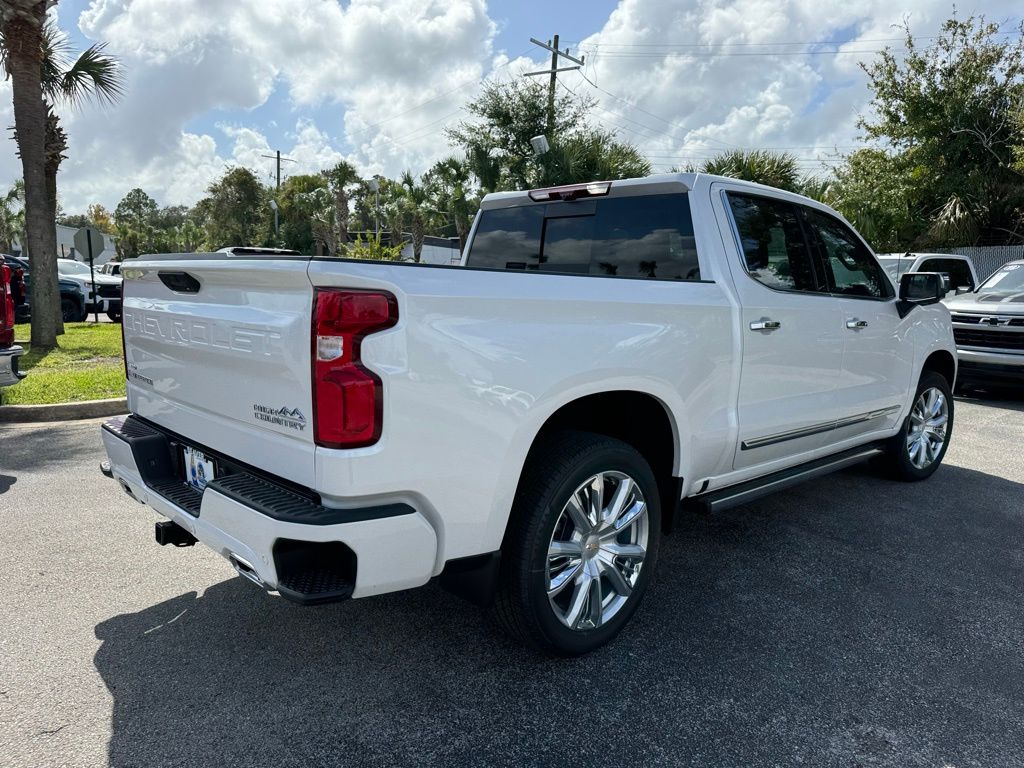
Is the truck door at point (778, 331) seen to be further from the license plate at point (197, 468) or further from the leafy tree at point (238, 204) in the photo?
the leafy tree at point (238, 204)

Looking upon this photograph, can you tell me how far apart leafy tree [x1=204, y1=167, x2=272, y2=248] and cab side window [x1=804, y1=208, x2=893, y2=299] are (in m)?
54.9

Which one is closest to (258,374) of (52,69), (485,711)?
(485,711)

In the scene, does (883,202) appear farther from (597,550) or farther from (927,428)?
(597,550)

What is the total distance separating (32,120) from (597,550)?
11.5m

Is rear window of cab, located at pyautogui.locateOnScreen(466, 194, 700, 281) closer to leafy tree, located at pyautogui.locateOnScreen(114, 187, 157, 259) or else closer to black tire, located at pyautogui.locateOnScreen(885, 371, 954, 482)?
black tire, located at pyautogui.locateOnScreen(885, 371, 954, 482)

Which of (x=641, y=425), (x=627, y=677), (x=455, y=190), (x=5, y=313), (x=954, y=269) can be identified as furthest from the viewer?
(x=455, y=190)

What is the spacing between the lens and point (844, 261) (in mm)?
4258

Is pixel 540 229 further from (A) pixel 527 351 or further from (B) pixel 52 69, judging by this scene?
(B) pixel 52 69

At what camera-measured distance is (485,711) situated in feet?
8.00

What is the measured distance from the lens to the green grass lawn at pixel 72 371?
7.55 m


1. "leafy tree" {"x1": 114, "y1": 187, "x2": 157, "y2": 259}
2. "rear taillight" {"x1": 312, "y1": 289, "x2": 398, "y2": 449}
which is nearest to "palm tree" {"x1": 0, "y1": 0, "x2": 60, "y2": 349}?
"rear taillight" {"x1": 312, "y1": 289, "x2": 398, "y2": 449}

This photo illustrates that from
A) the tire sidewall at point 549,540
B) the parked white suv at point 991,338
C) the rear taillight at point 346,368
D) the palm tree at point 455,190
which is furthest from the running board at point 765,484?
the palm tree at point 455,190

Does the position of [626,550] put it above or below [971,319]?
below

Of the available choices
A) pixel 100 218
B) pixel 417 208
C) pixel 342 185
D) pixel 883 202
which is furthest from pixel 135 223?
pixel 883 202
